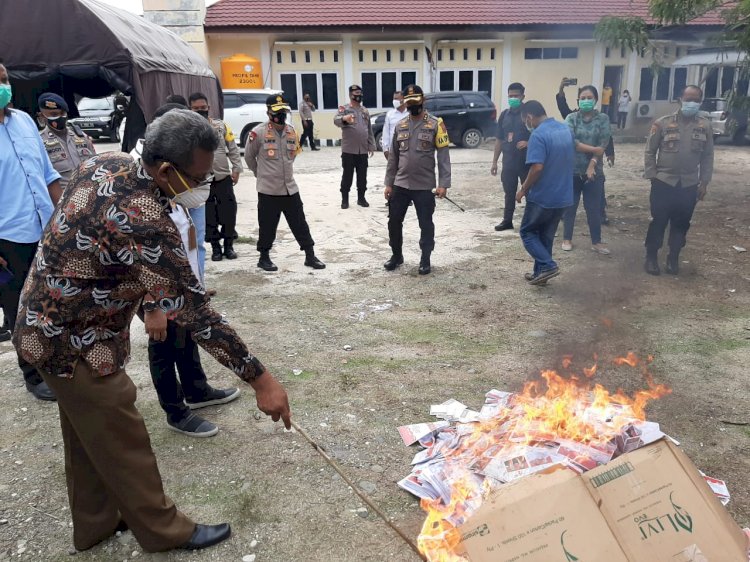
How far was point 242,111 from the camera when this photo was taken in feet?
55.8

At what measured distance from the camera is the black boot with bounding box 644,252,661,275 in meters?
6.12

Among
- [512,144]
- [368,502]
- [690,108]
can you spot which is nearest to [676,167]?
[690,108]

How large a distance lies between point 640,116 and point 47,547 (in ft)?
81.5

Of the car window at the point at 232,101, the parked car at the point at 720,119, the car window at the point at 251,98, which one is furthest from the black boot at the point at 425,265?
the parked car at the point at 720,119

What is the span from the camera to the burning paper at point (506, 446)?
98.3 inches

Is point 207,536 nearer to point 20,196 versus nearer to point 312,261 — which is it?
point 20,196

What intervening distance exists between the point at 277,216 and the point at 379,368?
299cm

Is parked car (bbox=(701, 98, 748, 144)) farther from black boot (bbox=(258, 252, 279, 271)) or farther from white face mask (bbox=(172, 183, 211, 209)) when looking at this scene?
white face mask (bbox=(172, 183, 211, 209))

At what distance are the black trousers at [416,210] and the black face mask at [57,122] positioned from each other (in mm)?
3180

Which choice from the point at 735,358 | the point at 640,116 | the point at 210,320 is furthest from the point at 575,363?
the point at 640,116

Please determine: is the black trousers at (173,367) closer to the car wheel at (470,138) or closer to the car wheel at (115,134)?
the car wheel at (470,138)

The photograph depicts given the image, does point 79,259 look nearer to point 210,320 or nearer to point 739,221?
point 210,320

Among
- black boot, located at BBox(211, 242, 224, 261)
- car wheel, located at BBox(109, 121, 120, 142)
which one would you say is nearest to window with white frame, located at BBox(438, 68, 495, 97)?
car wheel, located at BBox(109, 121, 120, 142)

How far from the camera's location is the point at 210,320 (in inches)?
79.7
